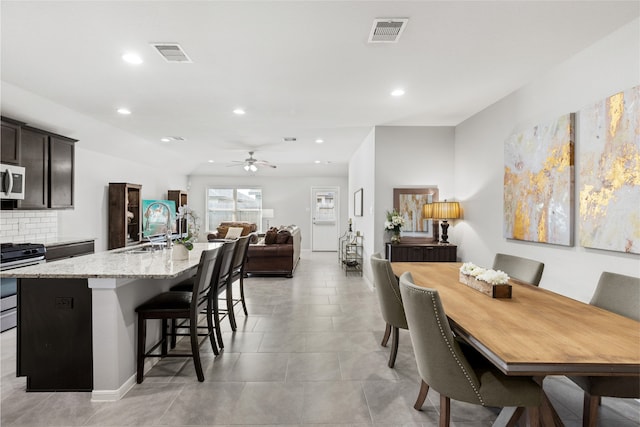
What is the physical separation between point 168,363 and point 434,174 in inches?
172

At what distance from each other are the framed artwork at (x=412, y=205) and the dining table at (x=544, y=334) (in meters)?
2.91

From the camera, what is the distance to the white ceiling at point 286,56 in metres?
2.21

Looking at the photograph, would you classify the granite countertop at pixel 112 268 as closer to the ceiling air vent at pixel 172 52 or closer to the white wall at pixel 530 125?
the ceiling air vent at pixel 172 52

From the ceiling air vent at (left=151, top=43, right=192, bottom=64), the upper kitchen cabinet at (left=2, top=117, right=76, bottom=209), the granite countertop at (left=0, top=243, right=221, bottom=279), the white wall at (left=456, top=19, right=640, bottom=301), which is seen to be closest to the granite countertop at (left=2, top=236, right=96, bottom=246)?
the upper kitchen cabinet at (left=2, top=117, right=76, bottom=209)

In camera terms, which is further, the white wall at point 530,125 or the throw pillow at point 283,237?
the throw pillow at point 283,237

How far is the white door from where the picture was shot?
1083cm

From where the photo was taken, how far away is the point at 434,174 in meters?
5.21

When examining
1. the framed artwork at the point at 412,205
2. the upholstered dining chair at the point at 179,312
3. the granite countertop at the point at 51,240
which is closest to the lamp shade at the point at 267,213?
the granite countertop at the point at 51,240

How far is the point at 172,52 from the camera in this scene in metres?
2.77

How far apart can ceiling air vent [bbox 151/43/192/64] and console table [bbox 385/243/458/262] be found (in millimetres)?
3471

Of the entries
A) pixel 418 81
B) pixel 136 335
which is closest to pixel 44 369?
pixel 136 335

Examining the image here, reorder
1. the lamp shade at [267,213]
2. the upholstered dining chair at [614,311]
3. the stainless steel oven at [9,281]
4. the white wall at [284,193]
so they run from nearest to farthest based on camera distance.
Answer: the upholstered dining chair at [614,311] → the stainless steel oven at [9,281] → the lamp shade at [267,213] → the white wall at [284,193]

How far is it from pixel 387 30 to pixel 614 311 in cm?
235

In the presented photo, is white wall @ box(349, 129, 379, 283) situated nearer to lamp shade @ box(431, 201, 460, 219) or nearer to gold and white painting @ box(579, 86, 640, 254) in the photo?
lamp shade @ box(431, 201, 460, 219)
